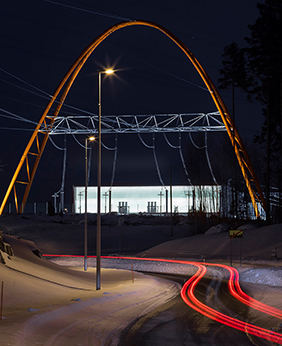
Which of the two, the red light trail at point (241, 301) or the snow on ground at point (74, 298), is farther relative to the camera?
the red light trail at point (241, 301)

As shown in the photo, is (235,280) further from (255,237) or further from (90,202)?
(90,202)

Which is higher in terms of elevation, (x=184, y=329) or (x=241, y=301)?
(x=184, y=329)

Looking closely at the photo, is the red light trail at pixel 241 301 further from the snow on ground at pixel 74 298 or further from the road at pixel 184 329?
the snow on ground at pixel 74 298

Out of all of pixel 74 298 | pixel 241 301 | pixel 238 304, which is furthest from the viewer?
pixel 241 301

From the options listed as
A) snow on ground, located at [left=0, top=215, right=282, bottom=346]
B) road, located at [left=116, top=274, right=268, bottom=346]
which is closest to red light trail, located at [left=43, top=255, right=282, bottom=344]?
road, located at [left=116, top=274, right=268, bottom=346]

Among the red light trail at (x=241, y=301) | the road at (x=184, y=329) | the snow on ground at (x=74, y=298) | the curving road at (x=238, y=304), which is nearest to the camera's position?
the road at (x=184, y=329)

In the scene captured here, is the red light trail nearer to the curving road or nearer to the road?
the curving road

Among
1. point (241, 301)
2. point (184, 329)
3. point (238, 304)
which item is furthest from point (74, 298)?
point (184, 329)

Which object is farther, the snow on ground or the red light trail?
the red light trail

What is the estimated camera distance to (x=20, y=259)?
80.1 ft

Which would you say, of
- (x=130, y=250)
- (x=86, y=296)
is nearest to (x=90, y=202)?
(x=130, y=250)

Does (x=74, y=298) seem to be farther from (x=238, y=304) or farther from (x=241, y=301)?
(x=241, y=301)

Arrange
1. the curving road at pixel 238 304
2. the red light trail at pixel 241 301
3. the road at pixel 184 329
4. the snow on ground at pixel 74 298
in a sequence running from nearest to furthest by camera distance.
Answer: the road at pixel 184 329 → the snow on ground at pixel 74 298 → the curving road at pixel 238 304 → the red light trail at pixel 241 301

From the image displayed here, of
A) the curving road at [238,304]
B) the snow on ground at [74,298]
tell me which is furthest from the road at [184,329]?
the snow on ground at [74,298]
